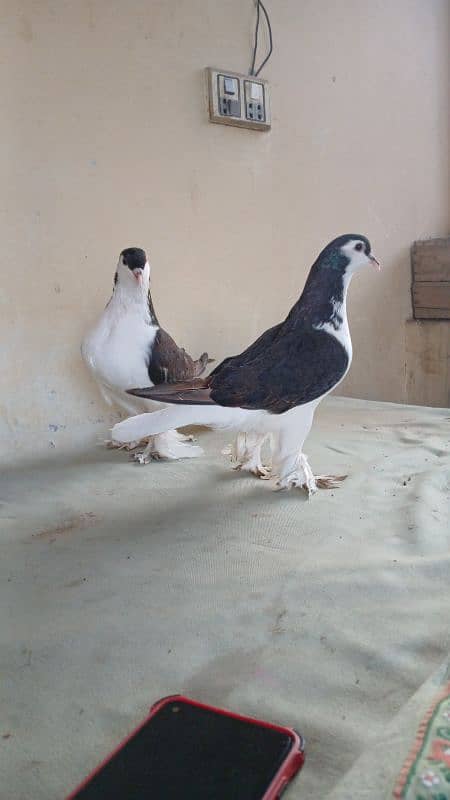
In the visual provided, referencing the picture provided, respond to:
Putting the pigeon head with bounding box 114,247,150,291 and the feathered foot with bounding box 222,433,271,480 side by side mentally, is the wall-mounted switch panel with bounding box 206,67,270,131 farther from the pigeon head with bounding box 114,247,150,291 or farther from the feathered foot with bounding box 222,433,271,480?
the feathered foot with bounding box 222,433,271,480

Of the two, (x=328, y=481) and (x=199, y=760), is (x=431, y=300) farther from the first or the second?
(x=199, y=760)

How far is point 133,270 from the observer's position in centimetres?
160

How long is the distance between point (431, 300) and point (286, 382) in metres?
1.77

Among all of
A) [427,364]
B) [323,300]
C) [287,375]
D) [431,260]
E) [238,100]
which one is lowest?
[427,364]

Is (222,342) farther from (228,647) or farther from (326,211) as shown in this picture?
(228,647)

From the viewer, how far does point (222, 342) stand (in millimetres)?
2191

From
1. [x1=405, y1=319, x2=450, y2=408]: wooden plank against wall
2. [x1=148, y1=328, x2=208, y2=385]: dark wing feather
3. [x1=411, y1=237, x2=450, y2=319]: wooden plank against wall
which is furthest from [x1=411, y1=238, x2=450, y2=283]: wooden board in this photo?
[x1=148, y1=328, x2=208, y2=385]: dark wing feather

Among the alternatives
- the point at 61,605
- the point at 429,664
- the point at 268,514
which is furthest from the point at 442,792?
the point at 268,514

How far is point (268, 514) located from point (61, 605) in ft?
1.58

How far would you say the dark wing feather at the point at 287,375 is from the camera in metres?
1.28

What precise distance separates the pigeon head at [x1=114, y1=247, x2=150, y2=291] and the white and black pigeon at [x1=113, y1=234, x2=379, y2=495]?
37 cm

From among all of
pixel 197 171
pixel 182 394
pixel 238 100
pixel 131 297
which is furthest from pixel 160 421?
pixel 238 100

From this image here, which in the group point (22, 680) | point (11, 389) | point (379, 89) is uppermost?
point (379, 89)

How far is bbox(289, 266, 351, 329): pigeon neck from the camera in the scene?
1.34 metres
